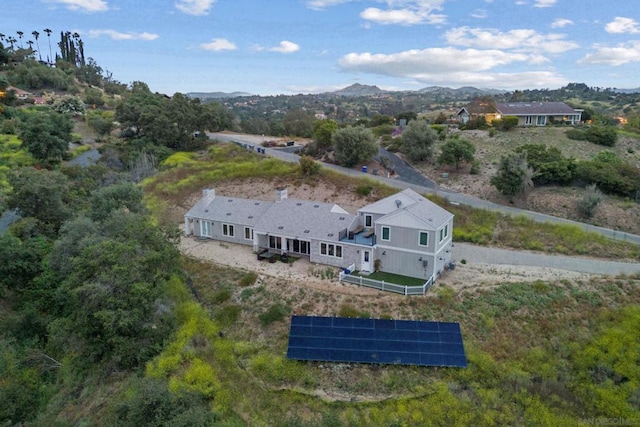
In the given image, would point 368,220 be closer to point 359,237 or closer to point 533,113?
point 359,237

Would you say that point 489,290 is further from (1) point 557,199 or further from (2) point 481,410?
(1) point 557,199

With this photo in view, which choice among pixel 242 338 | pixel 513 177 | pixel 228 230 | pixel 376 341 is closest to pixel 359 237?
pixel 376 341

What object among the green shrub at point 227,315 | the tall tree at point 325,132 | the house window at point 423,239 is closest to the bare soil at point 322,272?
the house window at point 423,239

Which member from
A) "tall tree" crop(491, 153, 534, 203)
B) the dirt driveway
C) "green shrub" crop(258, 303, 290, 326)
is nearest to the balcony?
the dirt driveway

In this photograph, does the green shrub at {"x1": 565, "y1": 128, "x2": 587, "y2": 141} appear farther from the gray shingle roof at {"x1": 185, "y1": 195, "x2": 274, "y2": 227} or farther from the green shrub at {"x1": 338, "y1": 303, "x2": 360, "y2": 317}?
the green shrub at {"x1": 338, "y1": 303, "x2": 360, "y2": 317}

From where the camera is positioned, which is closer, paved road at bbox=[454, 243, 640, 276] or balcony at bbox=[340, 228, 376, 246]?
paved road at bbox=[454, 243, 640, 276]

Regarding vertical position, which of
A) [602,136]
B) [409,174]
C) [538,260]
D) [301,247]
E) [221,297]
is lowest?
[221,297]

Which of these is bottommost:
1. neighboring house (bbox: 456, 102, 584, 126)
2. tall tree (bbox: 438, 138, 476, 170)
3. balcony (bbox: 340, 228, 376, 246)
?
balcony (bbox: 340, 228, 376, 246)
